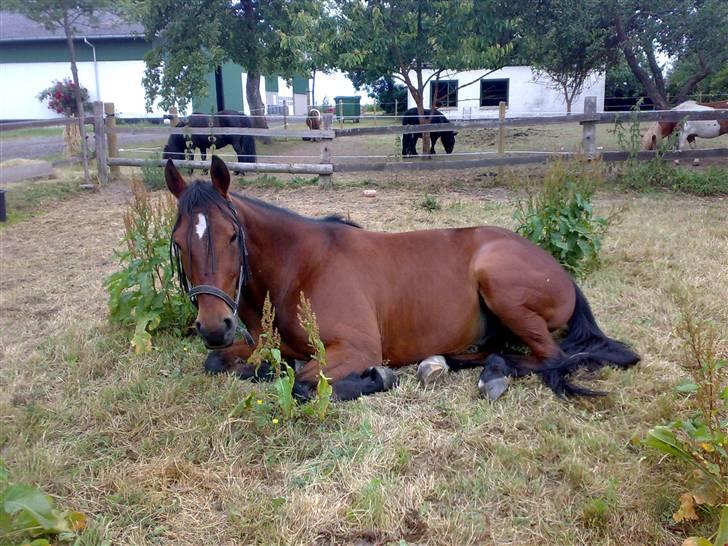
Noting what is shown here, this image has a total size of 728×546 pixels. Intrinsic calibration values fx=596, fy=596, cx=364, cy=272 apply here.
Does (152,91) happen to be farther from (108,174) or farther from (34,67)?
(34,67)

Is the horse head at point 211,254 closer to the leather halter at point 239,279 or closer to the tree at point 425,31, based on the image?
the leather halter at point 239,279

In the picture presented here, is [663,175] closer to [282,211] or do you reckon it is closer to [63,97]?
[282,211]

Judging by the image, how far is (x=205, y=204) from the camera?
2885 mm

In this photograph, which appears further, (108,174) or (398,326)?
(108,174)

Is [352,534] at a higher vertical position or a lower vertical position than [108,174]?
lower

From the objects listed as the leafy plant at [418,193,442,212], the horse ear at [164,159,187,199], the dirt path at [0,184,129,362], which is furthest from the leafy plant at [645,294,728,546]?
the leafy plant at [418,193,442,212]

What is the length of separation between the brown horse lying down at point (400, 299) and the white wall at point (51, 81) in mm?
26990

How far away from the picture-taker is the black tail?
3.27m

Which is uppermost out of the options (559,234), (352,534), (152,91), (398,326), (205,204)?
(152,91)

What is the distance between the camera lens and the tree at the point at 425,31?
12.5m

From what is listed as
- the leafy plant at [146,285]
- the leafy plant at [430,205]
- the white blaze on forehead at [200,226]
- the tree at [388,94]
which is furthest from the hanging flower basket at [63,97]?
the white blaze on forehead at [200,226]

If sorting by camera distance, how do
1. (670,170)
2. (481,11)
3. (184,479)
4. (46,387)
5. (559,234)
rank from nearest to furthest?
(184,479), (46,387), (559,234), (670,170), (481,11)

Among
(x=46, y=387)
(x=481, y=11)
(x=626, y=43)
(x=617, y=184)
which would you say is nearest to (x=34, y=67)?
(x=481, y=11)

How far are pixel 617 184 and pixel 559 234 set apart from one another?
18.2 feet
